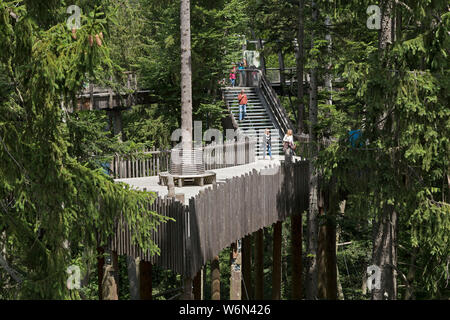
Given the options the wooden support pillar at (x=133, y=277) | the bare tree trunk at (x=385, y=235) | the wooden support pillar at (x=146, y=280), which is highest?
the bare tree trunk at (x=385, y=235)

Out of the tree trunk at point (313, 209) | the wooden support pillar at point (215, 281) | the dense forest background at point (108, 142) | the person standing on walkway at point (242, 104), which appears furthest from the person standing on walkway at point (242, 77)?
the wooden support pillar at point (215, 281)

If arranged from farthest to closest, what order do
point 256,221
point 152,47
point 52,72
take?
1. point 152,47
2. point 256,221
3. point 52,72

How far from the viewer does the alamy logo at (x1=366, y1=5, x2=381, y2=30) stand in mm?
14617

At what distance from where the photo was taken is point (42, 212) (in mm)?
9672

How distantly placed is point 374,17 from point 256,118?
15.3 m

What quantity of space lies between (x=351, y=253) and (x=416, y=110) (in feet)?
61.8

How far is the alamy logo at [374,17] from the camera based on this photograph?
48.0ft

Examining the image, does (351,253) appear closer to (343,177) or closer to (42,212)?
(343,177)

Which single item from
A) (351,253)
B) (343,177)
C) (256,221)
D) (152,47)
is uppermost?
(152,47)

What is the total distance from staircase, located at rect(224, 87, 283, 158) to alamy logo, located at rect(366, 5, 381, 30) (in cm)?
1140

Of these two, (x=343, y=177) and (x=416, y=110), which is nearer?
(x=416, y=110)

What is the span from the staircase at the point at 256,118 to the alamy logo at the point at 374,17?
11401 mm

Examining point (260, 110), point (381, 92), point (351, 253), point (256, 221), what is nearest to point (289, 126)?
point (260, 110)

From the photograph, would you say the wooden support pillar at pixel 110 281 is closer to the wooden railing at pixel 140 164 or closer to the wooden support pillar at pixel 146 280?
the wooden railing at pixel 140 164
